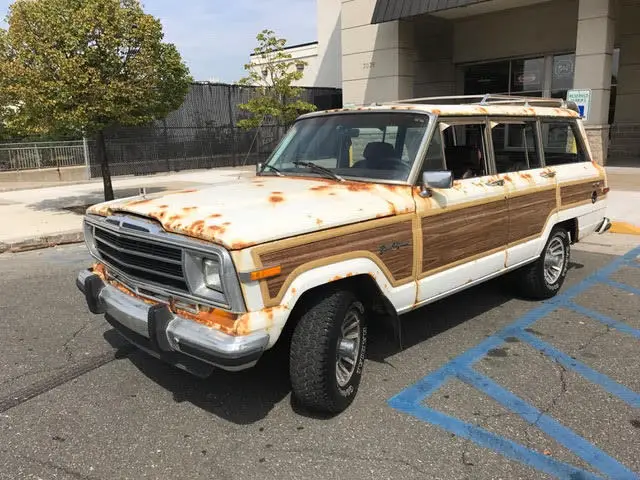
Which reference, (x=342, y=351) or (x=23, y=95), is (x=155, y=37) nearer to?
(x=23, y=95)

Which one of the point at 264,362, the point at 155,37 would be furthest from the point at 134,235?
the point at 155,37

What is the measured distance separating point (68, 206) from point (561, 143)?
1133 cm

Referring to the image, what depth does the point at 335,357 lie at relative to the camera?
3.24 metres

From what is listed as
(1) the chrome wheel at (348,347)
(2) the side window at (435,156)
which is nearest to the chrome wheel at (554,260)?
(2) the side window at (435,156)

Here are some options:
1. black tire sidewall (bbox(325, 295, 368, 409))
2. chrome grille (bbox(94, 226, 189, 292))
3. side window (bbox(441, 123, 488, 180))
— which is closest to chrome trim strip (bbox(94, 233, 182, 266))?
chrome grille (bbox(94, 226, 189, 292))

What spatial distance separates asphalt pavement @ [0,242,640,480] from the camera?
9.61ft

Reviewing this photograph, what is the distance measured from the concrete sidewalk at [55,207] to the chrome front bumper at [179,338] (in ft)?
11.9

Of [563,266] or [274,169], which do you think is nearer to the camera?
[274,169]

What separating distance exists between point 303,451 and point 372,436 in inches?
16.7

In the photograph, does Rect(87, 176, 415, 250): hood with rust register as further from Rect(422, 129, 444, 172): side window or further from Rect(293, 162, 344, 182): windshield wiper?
Rect(422, 129, 444, 172): side window

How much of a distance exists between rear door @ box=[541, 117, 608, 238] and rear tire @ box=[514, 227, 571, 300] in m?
0.25

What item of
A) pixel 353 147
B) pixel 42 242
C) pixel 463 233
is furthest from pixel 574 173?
Result: pixel 42 242

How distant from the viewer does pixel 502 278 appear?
235 inches

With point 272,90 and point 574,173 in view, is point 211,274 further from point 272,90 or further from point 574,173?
point 272,90
